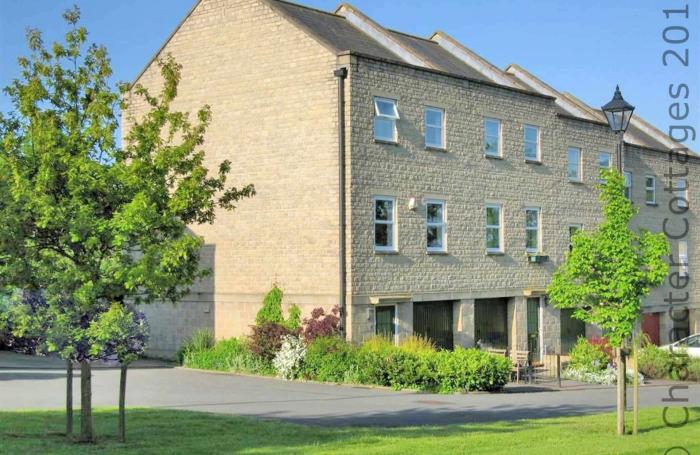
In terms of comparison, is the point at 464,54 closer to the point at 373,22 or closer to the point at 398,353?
the point at 373,22

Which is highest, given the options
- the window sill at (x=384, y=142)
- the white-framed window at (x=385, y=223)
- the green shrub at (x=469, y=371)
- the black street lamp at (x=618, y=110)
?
the window sill at (x=384, y=142)

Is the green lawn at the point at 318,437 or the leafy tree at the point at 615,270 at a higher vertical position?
the leafy tree at the point at 615,270

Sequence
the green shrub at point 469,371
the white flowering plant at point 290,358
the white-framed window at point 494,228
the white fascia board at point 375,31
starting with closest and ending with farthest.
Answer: the green shrub at point 469,371 < the white flowering plant at point 290,358 < the white fascia board at point 375,31 < the white-framed window at point 494,228

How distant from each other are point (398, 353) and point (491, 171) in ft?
31.7

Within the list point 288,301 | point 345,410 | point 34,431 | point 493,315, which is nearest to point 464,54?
point 493,315

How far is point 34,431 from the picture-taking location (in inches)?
581

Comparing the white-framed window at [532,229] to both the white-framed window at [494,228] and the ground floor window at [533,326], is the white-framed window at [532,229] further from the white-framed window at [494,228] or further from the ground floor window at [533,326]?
the ground floor window at [533,326]

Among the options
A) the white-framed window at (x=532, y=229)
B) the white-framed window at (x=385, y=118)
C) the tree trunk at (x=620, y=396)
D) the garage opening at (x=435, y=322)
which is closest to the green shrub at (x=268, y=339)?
the garage opening at (x=435, y=322)

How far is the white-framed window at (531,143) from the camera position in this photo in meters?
33.4

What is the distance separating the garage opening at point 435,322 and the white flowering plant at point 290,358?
441 centimetres

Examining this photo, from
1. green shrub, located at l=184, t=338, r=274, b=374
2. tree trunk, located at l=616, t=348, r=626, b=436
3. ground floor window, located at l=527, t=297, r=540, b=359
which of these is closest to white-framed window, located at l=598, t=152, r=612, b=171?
ground floor window, located at l=527, t=297, r=540, b=359

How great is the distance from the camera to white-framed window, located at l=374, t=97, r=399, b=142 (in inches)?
1091

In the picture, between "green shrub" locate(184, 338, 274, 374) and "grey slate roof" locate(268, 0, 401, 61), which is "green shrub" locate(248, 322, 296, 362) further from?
"grey slate roof" locate(268, 0, 401, 61)

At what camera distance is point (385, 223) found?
91.6ft
